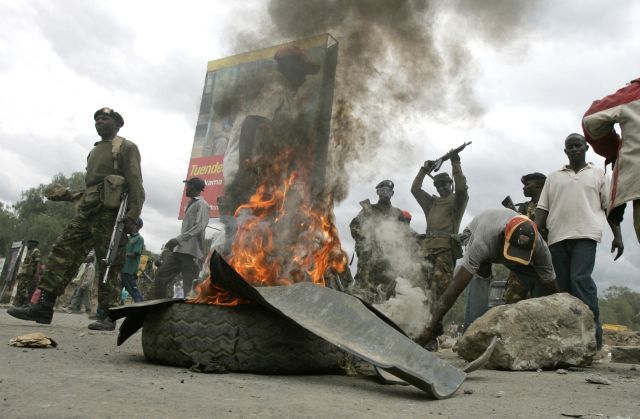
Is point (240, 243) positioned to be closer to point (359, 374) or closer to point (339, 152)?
point (359, 374)

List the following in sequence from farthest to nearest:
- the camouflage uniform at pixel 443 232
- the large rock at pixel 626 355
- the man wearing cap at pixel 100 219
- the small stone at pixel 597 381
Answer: the camouflage uniform at pixel 443 232, the large rock at pixel 626 355, the man wearing cap at pixel 100 219, the small stone at pixel 597 381

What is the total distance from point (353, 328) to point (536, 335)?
2.00m

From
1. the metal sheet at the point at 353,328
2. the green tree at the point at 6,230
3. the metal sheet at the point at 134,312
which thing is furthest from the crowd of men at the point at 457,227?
the green tree at the point at 6,230

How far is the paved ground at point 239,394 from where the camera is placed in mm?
1857

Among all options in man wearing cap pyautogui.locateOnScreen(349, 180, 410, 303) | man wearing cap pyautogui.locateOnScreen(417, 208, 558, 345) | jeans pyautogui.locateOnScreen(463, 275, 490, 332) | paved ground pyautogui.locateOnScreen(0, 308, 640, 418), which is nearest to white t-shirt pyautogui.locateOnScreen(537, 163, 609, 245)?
man wearing cap pyautogui.locateOnScreen(417, 208, 558, 345)

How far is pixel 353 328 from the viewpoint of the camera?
110 inches

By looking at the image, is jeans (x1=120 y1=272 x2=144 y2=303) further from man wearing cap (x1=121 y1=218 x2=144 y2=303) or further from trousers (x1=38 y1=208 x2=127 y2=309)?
trousers (x1=38 y1=208 x2=127 y2=309)

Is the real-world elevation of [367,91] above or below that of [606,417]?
above

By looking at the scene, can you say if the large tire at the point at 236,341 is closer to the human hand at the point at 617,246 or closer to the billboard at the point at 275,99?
the billboard at the point at 275,99

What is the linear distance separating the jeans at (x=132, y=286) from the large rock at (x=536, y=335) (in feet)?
19.9

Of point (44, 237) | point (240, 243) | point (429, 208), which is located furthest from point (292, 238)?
point (44, 237)

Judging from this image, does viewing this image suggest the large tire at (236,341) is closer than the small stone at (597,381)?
Yes

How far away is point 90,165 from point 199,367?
11.9 feet

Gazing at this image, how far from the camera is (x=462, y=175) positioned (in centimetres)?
689
